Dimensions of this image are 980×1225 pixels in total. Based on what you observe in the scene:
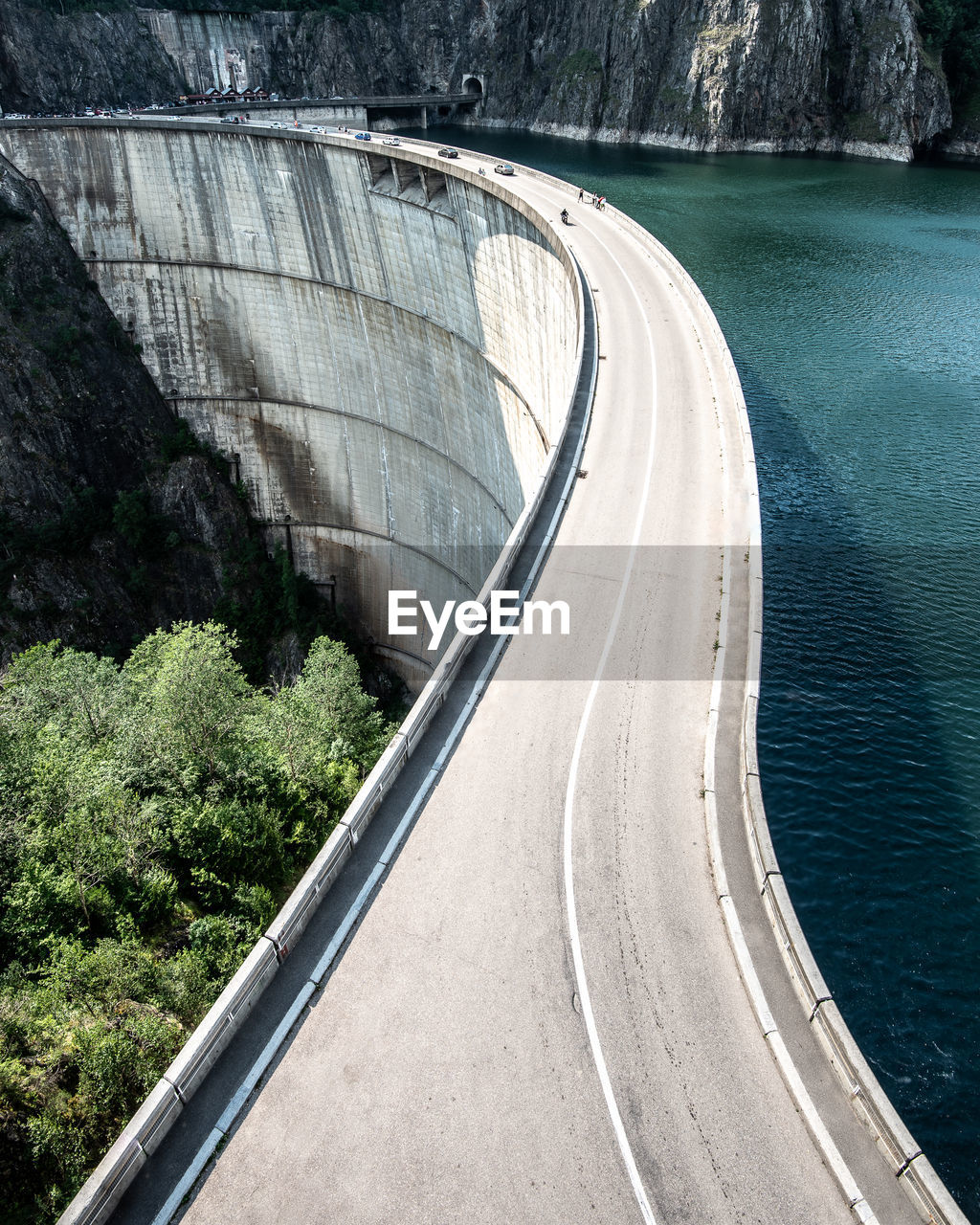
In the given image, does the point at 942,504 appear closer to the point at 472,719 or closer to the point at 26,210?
the point at 472,719

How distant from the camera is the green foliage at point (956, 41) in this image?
339 ft

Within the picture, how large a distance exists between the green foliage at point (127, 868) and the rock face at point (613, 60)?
86.8 metres

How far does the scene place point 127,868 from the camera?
16.0 metres

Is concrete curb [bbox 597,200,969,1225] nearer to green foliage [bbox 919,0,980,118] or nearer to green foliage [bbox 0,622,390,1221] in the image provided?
green foliage [bbox 0,622,390,1221]

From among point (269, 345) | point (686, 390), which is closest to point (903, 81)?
point (269, 345)

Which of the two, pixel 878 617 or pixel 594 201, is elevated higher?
pixel 594 201

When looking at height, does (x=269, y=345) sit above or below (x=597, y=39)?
below

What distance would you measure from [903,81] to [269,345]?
284 feet

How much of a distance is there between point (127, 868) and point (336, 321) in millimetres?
47120

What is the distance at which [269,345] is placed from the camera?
59344 millimetres
